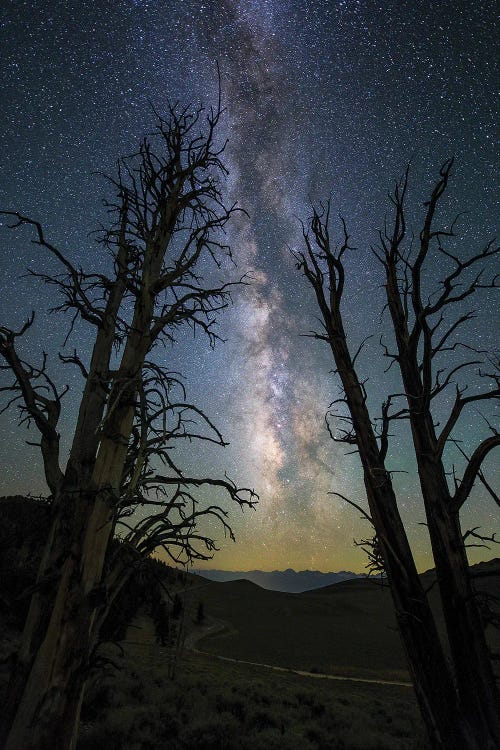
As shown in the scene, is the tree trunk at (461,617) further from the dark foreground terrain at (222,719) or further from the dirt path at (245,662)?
the dirt path at (245,662)

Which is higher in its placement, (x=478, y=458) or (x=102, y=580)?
(x=478, y=458)

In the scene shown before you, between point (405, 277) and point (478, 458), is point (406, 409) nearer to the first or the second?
point (478, 458)

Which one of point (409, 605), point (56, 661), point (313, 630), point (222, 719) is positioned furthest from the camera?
point (313, 630)

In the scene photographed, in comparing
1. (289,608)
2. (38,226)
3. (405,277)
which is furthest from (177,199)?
(289,608)

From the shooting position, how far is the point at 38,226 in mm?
3674

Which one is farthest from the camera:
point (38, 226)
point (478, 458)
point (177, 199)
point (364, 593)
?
point (364, 593)

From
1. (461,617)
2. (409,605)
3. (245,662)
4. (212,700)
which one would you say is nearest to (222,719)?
(212,700)

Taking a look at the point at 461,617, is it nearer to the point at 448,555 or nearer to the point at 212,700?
the point at 448,555

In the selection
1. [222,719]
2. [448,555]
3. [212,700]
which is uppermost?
[448,555]

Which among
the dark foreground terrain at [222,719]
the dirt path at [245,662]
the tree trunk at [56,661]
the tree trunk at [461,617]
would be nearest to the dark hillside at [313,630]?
the dirt path at [245,662]

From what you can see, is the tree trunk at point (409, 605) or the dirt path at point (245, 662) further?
the dirt path at point (245, 662)

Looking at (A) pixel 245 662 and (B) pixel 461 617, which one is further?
(A) pixel 245 662

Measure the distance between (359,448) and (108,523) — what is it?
1.90 m

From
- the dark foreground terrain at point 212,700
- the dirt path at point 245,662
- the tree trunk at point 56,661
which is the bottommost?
the dirt path at point 245,662
